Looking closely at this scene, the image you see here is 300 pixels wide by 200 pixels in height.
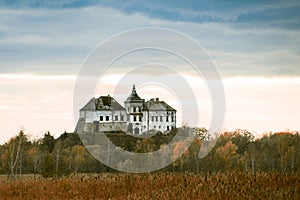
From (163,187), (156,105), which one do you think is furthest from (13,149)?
(163,187)

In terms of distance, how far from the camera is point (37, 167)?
3137 inches

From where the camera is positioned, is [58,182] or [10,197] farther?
[58,182]

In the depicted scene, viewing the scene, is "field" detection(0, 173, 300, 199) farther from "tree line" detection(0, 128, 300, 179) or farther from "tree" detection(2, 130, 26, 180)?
"tree" detection(2, 130, 26, 180)

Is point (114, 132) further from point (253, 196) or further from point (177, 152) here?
point (253, 196)

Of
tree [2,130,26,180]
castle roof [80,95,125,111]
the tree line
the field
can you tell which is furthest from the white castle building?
the field

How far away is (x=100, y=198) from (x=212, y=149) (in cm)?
6392

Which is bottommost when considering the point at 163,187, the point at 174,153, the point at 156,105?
the point at 163,187

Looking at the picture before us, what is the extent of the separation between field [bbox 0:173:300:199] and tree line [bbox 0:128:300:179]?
43.7 metres

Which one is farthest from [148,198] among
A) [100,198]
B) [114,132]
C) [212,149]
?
[114,132]

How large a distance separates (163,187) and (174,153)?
56.6m

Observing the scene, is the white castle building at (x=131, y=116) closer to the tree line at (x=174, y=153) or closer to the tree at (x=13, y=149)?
the tree line at (x=174, y=153)

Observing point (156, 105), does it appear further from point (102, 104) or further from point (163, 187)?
point (163, 187)

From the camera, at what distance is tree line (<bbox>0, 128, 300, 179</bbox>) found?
65750 mm

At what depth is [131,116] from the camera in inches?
4360
